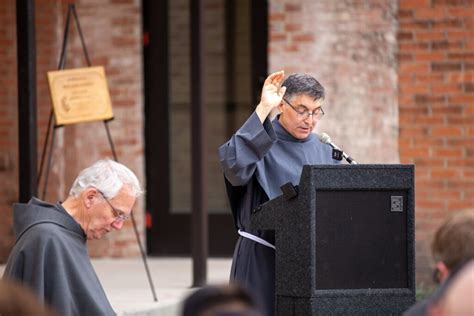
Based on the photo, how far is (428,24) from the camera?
35.0 ft

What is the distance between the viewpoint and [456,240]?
3.62m

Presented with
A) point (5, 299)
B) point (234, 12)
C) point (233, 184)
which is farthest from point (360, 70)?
point (5, 299)

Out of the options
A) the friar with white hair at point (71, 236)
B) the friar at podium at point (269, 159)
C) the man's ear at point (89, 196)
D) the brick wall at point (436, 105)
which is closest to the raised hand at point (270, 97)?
the friar at podium at point (269, 159)

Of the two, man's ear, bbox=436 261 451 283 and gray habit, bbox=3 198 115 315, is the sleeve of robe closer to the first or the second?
gray habit, bbox=3 198 115 315

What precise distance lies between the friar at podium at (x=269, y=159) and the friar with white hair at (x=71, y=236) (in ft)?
2.08

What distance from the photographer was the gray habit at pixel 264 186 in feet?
18.8

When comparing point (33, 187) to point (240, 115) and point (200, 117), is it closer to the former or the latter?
point (200, 117)

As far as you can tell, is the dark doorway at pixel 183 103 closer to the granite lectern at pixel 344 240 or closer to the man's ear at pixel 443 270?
the granite lectern at pixel 344 240

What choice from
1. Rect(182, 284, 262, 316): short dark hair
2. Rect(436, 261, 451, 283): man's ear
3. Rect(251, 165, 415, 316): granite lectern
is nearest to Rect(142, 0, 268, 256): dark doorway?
Rect(251, 165, 415, 316): granite lectern

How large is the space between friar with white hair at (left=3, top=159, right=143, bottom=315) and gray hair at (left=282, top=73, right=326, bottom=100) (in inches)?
35.4

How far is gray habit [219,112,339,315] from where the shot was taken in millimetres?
5738

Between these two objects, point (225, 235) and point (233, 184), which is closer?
point (233, 184)

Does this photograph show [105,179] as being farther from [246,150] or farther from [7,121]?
[7,121]

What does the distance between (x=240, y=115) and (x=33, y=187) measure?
127 inches
